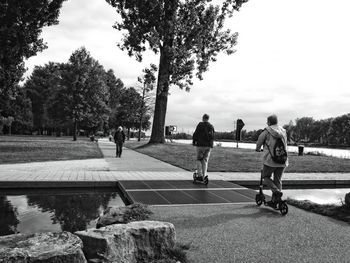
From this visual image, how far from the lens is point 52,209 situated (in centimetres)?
697

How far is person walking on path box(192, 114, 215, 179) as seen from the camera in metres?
9.66

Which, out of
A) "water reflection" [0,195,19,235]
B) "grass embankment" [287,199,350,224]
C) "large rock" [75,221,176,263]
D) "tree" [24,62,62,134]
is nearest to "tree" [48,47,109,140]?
"water reflection" [0,195,19,235]

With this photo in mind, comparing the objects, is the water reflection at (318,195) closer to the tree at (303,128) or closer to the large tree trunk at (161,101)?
the large tree trunk at (161,101)

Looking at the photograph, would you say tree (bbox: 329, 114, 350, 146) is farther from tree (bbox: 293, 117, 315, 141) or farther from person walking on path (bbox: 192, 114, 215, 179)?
person walking on path (bbox: 192, 114, 215, 179)

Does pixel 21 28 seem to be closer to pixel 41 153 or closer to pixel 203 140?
pixel 41 153

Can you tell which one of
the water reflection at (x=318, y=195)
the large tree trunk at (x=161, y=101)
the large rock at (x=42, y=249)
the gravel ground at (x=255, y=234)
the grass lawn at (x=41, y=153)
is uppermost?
the large tree trunk at (x=161, y=101)

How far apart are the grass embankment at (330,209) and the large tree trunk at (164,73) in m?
19.4

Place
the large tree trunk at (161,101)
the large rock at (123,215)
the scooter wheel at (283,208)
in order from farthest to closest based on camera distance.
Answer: the large tree trunk at (161,101) → the scooter wheel at (283,208) → the large rock at (123,215)

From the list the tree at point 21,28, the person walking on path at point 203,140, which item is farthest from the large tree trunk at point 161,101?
the person walking on path at point 203,140

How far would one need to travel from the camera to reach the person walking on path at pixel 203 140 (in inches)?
380

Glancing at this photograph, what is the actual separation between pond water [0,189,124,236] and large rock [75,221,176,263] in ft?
7.07

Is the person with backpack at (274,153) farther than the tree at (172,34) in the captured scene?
No

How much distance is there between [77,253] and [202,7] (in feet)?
85.2

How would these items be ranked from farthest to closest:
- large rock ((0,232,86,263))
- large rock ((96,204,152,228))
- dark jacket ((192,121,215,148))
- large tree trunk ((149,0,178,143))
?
1. large tree trunk ((149,0,178,143))
2. dark jacket ((192,121,215,148))
3. large rock ((96,204,152,228))
4. large rock ((0,232,86,263))
